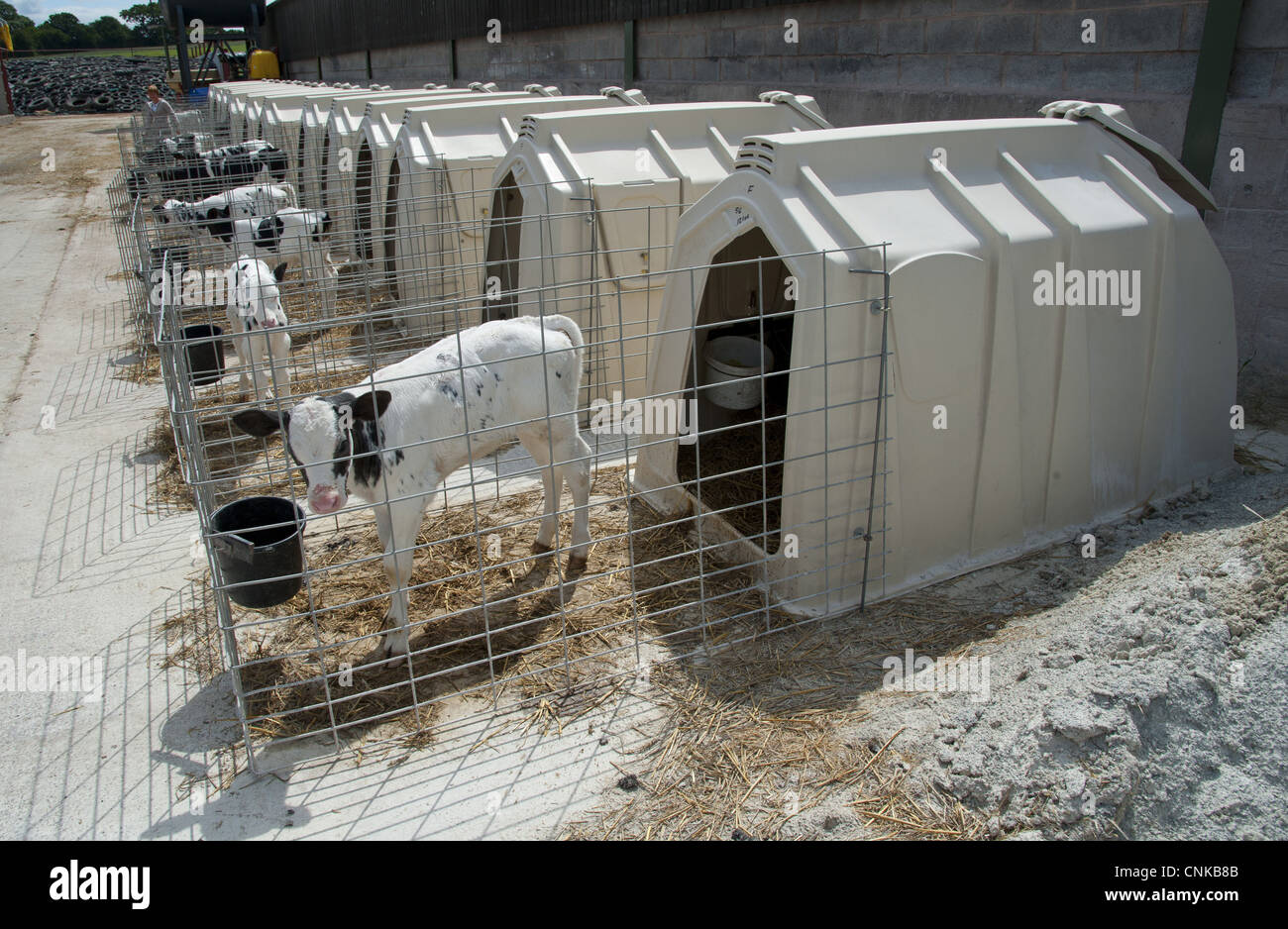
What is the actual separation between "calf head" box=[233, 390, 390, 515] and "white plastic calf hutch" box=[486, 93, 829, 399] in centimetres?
269

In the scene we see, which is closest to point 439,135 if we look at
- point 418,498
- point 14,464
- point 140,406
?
point 140,406

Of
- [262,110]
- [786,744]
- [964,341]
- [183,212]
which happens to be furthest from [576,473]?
[262,110]

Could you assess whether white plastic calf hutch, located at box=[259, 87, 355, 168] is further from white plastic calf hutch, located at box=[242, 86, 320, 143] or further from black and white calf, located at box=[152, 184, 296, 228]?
black and white calf, located at box=[152, 184, 296, 228]

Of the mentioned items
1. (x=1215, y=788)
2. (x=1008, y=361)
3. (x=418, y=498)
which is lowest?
(x=1215, y=788)

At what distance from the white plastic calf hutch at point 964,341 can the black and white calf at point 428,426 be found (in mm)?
736

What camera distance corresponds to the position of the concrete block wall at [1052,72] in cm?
613

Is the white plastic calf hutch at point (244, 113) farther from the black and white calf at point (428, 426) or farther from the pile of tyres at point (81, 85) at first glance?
the pile of tyres at point (81, 85)

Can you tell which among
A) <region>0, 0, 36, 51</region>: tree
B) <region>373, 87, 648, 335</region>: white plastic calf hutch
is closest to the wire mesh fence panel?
<region>373, 87, 648, 335</region>: white plastic calf hutch

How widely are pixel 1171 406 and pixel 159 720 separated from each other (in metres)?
5.63

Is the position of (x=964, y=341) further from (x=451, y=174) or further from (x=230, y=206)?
(x=230, y=206)

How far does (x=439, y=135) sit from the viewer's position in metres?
8.91

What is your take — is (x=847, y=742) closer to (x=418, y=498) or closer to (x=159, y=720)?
(x=418, y=498)

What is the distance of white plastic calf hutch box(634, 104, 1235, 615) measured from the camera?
4.38m

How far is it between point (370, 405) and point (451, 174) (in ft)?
16.3
